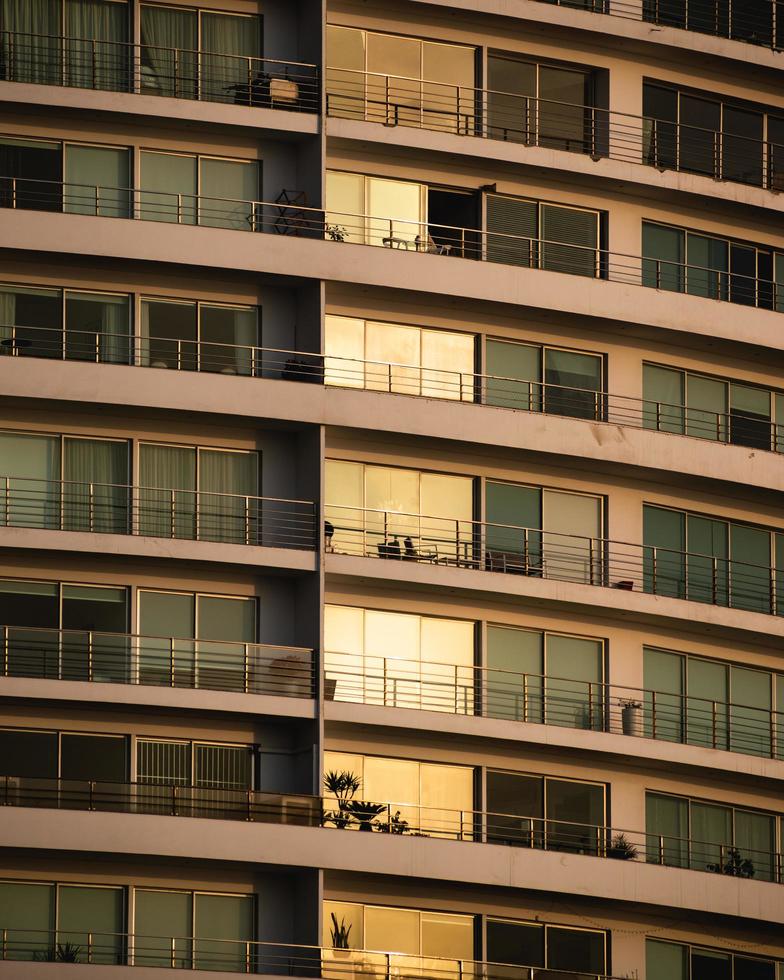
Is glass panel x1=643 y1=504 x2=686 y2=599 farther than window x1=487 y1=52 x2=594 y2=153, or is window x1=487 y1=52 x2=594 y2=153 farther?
window x1=487 y1=52 x2=594 y2=153

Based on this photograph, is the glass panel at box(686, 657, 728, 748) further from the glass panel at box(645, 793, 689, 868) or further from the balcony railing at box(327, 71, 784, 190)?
the balcony railing at box(327, 71, 784, 190)

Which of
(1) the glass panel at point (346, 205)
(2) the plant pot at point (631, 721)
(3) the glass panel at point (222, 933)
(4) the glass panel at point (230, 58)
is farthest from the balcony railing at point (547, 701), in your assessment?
(4) the glass panel at point (230, 58)

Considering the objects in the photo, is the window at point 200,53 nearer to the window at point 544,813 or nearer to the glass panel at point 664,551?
the glass panel at point 664,551

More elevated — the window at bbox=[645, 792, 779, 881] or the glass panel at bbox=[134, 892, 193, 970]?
the window at bbox=[645, 792, 779, 881]

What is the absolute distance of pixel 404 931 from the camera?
44.9 meters

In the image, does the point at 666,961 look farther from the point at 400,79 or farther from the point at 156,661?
the point at 400,79

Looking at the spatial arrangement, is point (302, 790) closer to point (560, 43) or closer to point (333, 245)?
point (333, 245)

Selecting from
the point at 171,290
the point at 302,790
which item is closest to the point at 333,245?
the point at 171,290

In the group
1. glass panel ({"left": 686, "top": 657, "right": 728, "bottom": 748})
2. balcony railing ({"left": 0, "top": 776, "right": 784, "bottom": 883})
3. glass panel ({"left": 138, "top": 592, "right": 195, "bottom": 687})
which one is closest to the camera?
balcony railing ({"left": 0, "top": 776, "right": 784, "bottom": 883})

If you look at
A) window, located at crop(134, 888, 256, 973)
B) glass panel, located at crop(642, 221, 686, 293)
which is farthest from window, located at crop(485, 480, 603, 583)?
window, located at crop(134, 888, 256, 973)

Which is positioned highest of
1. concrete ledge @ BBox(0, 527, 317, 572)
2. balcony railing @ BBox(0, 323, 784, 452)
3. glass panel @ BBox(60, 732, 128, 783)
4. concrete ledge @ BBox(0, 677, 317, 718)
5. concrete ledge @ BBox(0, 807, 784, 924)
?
balcony railing @ BBox(0, 323, 784, 452)

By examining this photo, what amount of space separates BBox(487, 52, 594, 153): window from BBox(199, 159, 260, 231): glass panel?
5654 millimetres

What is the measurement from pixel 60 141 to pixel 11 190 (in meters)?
1.42

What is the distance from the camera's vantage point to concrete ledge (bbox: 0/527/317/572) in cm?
4422
